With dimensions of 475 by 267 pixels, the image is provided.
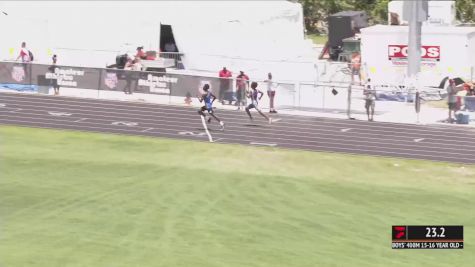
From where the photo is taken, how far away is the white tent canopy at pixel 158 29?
5166 centimetres

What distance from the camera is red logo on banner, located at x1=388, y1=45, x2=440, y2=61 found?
48.4 meters

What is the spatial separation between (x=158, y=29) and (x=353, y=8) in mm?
24710

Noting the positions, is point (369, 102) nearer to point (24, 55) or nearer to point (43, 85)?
point (43, 85)

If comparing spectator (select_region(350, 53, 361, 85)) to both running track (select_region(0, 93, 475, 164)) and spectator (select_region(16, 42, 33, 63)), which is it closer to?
running track (select_region(0, 93, 475, 164))

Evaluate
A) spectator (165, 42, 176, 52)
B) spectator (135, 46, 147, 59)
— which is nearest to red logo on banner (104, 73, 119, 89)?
spectator (135, 46, 147, 59)

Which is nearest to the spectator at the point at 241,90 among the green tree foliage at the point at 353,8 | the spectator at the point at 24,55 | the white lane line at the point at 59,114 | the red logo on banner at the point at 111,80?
the red logo on banner at the point at 111,80

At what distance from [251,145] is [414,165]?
5.66 meters

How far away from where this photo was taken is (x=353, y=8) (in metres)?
73.7

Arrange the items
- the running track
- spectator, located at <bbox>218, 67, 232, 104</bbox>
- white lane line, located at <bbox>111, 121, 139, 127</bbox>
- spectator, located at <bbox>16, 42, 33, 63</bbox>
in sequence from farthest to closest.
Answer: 1. spectator, located at <bbox>16, 42, 33, 63</bbox>
2. spectator, located at <bbox>218, 67, 232, 104</bbox>
3. white lane line, located at <bbox>111, 121, 139, 127</bbox>
4. the running track

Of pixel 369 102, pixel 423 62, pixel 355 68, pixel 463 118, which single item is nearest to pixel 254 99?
pixel 369 102

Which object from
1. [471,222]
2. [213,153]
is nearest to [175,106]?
[213,153]

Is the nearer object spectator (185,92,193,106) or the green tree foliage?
spectator (185,92,193,106)
